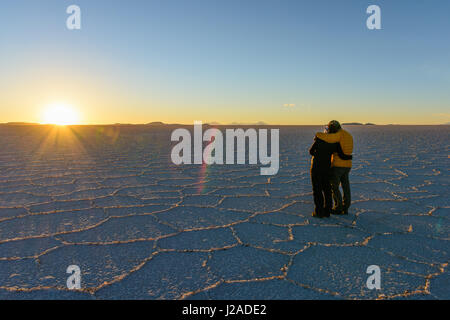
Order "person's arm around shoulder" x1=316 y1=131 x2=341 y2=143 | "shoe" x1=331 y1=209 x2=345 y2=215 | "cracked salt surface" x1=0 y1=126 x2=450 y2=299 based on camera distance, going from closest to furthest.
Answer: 1. "cracked salt surface" x1=0 y1=126 x2=450 y2=299
2. "person's arm around shoulder" x1=316 y1=131 x2=341 y2=143
3. "shoe" x1=331 y1=209 x2=345 y2=215

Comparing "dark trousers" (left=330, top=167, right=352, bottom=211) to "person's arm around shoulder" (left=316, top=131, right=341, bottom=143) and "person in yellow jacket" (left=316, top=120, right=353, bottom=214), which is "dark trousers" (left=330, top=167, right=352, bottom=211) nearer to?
"person in yellow jacket" (left=316, top=120, right=353, bottom=214)

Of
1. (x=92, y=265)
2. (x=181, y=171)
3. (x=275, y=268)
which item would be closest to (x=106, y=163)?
(x=181, y=171)

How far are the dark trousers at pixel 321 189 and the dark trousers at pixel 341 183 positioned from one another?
0.06 meters

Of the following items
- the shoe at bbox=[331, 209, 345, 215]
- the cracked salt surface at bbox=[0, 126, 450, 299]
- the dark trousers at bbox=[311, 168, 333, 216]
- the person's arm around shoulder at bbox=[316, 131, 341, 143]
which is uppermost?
the person's arm around shoulder at bbox=[316, 131, 341, 143]

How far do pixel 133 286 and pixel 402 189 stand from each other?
12.6 feet

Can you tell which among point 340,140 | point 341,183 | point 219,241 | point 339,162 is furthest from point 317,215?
point 219,241

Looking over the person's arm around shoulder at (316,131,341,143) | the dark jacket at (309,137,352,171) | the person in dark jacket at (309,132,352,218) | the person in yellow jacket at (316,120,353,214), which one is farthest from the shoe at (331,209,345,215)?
the person's arm around shoulder at (316,131,341,143)

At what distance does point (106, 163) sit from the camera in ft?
23.3

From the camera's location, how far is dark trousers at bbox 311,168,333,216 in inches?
119

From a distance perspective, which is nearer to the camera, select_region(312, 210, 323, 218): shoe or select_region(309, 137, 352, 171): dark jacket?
select_region(309, 137, 352, 171): dark jacket

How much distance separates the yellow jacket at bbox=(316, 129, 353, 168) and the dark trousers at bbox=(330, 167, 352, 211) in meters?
0.05

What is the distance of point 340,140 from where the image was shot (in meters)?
2.95

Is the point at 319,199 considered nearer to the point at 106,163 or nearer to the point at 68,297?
the point at 68,297

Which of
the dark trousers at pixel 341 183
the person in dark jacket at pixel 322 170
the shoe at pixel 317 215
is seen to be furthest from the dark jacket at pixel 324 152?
the shoe at pixel 317 215
